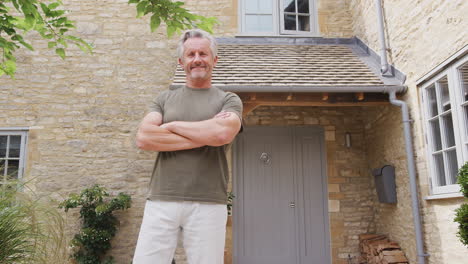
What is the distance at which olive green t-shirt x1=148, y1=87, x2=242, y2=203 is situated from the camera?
181 cm

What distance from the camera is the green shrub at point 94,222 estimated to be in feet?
18.9

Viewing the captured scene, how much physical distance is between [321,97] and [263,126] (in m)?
1.39

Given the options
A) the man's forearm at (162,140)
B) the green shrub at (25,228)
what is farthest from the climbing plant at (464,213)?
the green shrub at (25,228)

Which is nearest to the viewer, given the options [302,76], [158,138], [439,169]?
[158,138]

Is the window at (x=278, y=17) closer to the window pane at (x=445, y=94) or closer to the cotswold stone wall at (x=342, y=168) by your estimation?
the cotswold stone wall at (x=342, y=168)

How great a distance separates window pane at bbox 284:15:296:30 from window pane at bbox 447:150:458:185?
387 centimetres

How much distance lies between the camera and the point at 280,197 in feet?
21.5

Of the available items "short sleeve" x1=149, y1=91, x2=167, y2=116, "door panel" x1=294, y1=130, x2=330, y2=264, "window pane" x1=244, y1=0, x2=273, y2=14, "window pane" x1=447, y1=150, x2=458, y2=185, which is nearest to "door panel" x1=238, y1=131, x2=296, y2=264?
"door panel" x1=294, y1=130, x2=330, y2=264

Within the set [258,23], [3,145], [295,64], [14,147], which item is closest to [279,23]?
[258,23]

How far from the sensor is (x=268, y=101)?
549cm

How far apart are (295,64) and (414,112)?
74.1 inches

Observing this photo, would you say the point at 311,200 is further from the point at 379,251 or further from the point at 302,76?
the point at 302,76

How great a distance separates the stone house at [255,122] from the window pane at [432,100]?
2.34ft

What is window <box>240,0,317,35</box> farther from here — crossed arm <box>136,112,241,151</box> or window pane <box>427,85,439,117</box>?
crossed arm <box>136,112,241,151</box>
